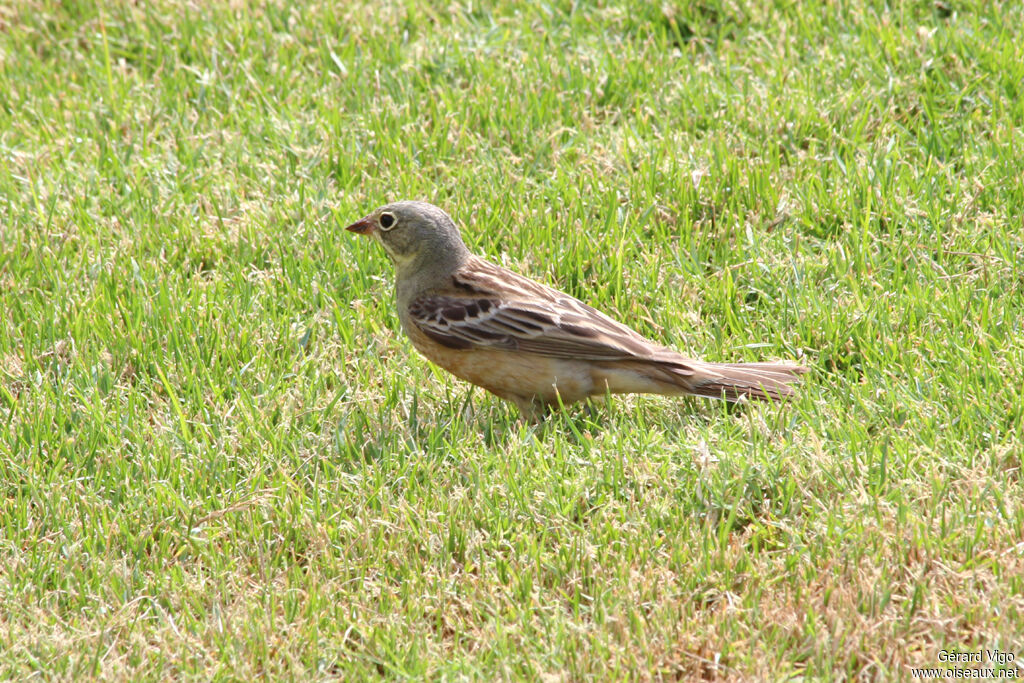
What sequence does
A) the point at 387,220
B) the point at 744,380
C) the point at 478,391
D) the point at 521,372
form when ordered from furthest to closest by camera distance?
the point at 387,220
the point at 478,391
the point at 521,372
the point at 744,380

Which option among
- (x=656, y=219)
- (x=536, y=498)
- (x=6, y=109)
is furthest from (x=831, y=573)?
(x=6, y=109)

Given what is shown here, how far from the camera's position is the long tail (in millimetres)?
6203

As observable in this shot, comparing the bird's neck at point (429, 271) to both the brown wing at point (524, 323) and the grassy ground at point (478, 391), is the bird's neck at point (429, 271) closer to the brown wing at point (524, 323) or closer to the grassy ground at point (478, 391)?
the brown wing at point (524, 323)

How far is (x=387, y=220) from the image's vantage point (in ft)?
23.5

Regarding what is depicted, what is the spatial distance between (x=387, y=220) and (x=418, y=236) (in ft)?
0.72

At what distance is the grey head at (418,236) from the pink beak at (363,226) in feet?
0.06

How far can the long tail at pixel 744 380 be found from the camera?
244 inches

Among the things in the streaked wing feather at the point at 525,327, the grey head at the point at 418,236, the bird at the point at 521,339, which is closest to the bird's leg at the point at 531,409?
the bird at the point at 521,339

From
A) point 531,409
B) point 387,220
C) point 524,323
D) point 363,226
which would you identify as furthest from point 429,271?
point 531,409

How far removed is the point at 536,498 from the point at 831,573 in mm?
1340

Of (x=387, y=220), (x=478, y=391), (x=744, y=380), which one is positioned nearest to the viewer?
(x=744, y=380)

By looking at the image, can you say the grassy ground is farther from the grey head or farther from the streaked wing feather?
the grey head

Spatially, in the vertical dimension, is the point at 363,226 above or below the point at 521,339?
above

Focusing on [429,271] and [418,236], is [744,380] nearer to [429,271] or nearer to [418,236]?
[429,271]
